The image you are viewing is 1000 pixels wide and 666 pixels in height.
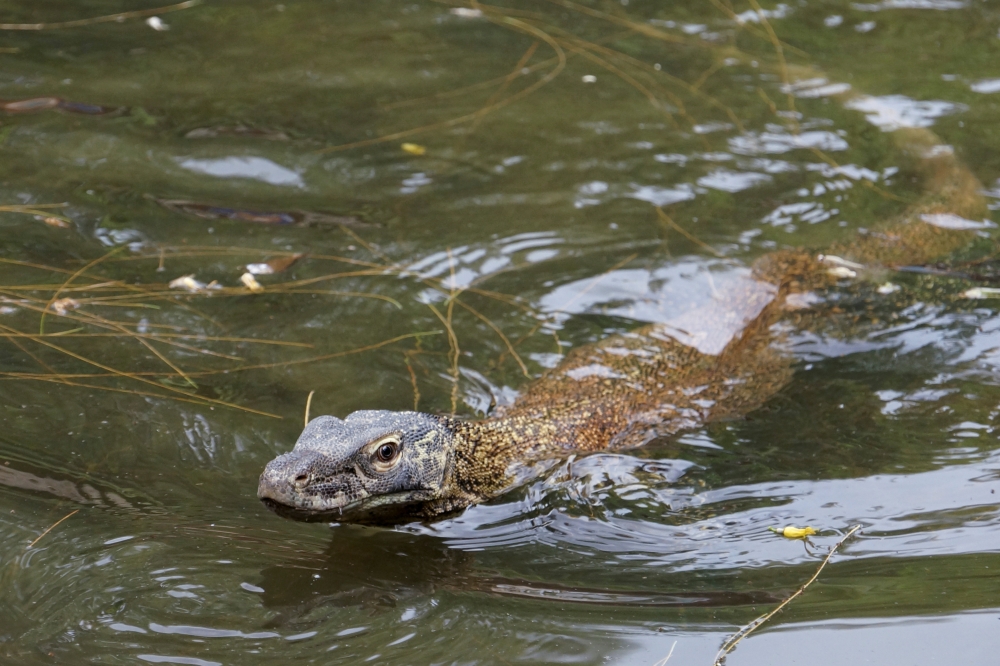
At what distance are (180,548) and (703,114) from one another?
579 centimetres

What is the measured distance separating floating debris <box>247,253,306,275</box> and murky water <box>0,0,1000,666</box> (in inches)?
1.2

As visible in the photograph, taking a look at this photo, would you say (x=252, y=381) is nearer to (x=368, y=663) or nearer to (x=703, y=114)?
(x=368, y=663)

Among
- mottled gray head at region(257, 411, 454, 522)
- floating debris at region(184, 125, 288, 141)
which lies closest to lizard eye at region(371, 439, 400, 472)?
mottled gray head at region(257, 411, 454, 522)

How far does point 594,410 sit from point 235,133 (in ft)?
11.7

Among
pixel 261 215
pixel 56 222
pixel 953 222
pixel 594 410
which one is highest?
pixel 56 222

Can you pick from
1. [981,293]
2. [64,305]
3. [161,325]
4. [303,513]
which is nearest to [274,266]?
[161,325]

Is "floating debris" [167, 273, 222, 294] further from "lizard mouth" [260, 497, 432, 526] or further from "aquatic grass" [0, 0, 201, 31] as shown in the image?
"aquatic grass" [0, 0, 201, 31]

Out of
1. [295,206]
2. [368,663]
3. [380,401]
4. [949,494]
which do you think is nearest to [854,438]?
[949,494]

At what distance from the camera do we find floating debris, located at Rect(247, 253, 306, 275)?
5.67 m

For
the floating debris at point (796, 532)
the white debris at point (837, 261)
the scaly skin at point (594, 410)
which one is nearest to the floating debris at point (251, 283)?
the scaly skin at point (594, 410)

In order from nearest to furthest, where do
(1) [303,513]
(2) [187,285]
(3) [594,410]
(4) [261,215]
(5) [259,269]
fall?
(1) [303,513], (3) [594,410], (2) [187,285], (5) [259,269], (4) [261,215]

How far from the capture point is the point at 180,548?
3.62m

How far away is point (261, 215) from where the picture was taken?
619 centimetres

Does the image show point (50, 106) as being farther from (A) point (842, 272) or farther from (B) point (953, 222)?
(B) point (953, 222)
